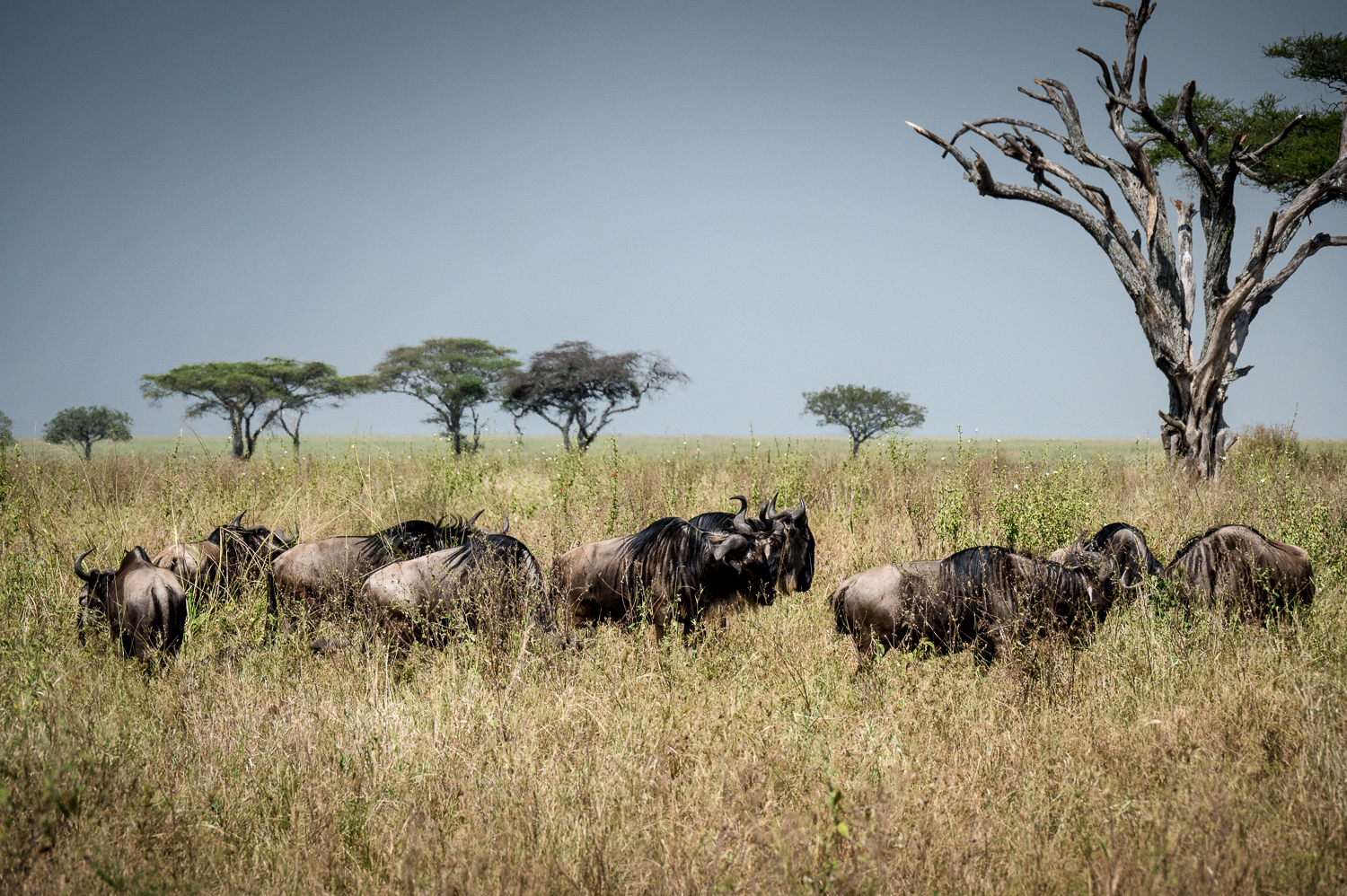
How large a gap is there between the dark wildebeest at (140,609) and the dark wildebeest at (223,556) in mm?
641

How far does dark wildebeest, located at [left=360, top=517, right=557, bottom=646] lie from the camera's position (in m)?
4.77

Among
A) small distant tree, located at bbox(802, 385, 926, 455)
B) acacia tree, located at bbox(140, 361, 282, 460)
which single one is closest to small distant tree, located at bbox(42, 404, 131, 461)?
acacia tree, located at bbox(140, 361, 282, 460)

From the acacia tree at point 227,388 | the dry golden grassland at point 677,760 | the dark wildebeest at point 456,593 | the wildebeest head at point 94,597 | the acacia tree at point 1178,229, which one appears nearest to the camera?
the dry golden grassland at point 677,760

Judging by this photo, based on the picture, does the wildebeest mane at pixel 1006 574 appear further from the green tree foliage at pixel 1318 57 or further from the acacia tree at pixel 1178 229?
the green tree foliage at pixel 1318 57

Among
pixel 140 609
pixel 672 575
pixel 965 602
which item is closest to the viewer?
pixel 140 609

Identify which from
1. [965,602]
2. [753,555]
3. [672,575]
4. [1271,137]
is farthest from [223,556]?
[1271,137]

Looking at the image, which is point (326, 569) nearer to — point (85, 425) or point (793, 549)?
point (793, 549)

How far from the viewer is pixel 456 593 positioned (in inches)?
191

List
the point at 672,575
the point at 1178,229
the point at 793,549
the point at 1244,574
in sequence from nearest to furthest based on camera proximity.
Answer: the point at 1244,574 < the point at 672,575 < the point at 793,549 < the point at 1178,229

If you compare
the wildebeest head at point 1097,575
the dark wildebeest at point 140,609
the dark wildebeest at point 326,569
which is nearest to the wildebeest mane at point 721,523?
the dark wildebeest at point 326,569

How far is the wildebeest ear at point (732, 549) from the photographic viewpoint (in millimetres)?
5051

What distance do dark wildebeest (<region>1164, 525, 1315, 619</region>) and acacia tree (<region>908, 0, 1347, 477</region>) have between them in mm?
8203

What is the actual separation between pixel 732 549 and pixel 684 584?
41 centimetres

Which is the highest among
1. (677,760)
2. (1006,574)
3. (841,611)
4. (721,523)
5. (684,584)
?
(721,523)
